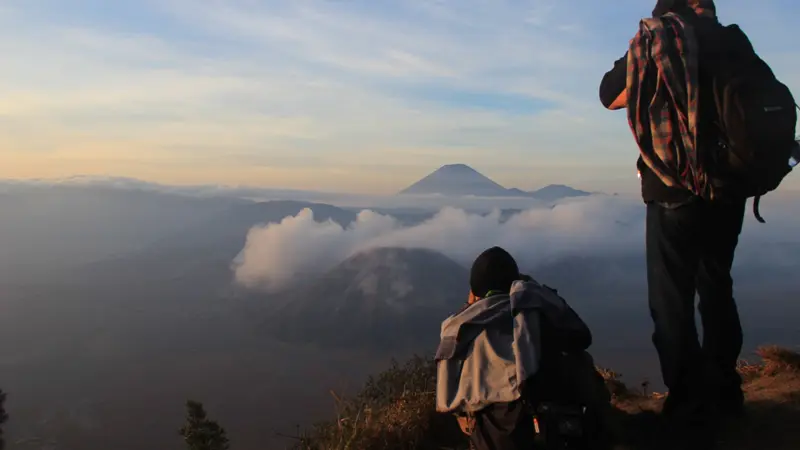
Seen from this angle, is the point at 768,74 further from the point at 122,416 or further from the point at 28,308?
the point at 28,308

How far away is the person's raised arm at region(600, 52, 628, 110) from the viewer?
3.32 meters

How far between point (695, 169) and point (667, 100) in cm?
36

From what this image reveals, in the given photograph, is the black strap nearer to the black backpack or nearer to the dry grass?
the black backpack

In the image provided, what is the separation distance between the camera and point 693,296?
3.34 metres

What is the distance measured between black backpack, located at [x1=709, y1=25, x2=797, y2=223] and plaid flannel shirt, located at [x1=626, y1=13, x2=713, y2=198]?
0.38 ft

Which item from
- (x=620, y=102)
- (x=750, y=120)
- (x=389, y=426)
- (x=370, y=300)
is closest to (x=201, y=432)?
(x=389, y=426)

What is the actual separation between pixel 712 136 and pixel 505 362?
1.44 meters

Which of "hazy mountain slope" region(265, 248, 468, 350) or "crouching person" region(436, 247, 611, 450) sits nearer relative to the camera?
"crouching person" region(436, 247, 611, 450)

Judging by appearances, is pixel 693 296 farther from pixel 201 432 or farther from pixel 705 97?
pixel 201 432

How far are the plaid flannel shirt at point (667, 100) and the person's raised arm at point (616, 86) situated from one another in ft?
0.29

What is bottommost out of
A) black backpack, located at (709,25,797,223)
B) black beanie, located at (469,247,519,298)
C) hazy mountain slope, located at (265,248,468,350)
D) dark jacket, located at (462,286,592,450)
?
hazy mountain slope, located at (265,248,468,350)

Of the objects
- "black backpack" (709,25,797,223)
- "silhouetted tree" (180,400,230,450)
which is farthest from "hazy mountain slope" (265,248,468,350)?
"black backpack" (709,25,797,223)

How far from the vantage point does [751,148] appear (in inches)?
115

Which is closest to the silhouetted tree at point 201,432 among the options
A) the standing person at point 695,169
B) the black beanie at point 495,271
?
the black beanie at point 495,271
